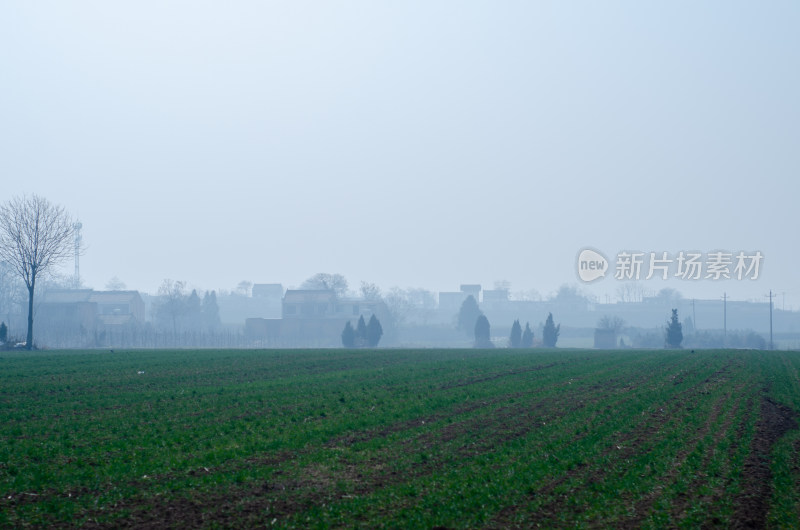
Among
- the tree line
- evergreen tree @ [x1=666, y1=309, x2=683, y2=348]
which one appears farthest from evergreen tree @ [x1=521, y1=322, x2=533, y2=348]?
evergreen tree @ [x1=666, y1=309, x2=683, y2=348]

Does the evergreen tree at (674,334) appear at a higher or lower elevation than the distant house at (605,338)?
higher

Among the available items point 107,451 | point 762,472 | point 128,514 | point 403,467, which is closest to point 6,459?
point 107,451

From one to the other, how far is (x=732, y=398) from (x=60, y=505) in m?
22.9

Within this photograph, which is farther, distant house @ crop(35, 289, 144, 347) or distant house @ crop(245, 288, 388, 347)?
distant house @ crop(245, 288, 388, 347)

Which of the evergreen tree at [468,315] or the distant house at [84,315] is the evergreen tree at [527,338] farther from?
the distant house at [84,315]

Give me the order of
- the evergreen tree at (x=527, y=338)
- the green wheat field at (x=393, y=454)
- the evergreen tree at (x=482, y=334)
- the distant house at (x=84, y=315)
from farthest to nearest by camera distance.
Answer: the evergreen tree at (x=482, y=334)
the evergreen tree at (x=527, y=338)
the distant house at (x=84, y=315)
the green wheat field at (x=393, y=454)

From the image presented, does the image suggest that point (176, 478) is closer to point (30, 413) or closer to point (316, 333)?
point (30, 413)

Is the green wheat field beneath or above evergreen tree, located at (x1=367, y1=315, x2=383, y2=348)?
above

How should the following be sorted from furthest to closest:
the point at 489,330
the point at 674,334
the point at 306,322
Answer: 1. the point at 306,322
2. the point at 489,330
3. the point at 674,334

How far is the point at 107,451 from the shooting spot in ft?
50.4

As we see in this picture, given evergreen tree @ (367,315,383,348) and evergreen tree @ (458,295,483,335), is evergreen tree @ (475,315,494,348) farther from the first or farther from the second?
evergreen tree @ (458,295,483,335)

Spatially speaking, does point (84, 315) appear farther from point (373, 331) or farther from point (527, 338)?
point (527, 338)

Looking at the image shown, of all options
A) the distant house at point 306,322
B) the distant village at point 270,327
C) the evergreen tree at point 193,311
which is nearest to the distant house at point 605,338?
the distant village at point 270,327

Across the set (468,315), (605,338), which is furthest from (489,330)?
(468,315)
